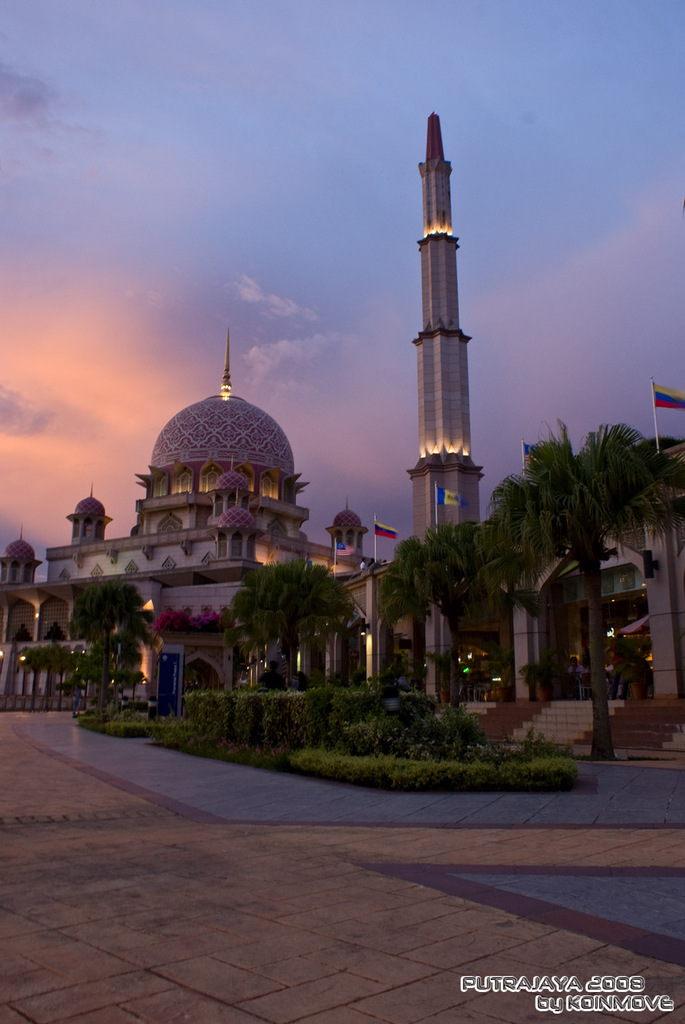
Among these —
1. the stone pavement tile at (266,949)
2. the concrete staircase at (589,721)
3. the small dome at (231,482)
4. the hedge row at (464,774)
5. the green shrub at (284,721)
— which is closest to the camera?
the stone pavement tile at (266,949)

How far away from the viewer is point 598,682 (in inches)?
581

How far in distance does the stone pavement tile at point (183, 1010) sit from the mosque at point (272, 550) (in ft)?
62.5

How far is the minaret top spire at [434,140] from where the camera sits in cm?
5359

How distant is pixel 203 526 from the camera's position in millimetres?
66312

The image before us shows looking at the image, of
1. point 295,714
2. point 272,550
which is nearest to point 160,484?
point 272,550

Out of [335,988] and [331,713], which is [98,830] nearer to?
[335,988]

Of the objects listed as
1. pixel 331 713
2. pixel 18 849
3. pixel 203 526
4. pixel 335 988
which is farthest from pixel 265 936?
pixel 203 526

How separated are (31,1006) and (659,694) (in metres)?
20.0

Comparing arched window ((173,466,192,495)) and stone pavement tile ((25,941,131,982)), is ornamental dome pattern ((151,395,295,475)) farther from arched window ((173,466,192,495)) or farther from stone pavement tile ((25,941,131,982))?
stone pavement tile ((25,941,131,982))

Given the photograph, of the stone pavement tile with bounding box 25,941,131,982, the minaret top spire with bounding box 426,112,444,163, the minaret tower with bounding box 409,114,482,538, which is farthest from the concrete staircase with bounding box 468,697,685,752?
the minaret top spire with bounding box 426,112,444,163

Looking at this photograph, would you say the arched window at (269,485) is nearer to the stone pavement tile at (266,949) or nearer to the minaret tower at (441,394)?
the minaret tower at (441,394)

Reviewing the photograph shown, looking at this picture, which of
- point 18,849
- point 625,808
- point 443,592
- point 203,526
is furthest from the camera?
point 203,526

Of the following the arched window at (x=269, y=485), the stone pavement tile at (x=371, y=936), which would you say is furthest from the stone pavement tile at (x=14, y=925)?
the arched window at (x=269, y=485)

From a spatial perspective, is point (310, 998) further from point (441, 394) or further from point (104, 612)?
point (441, 394)
